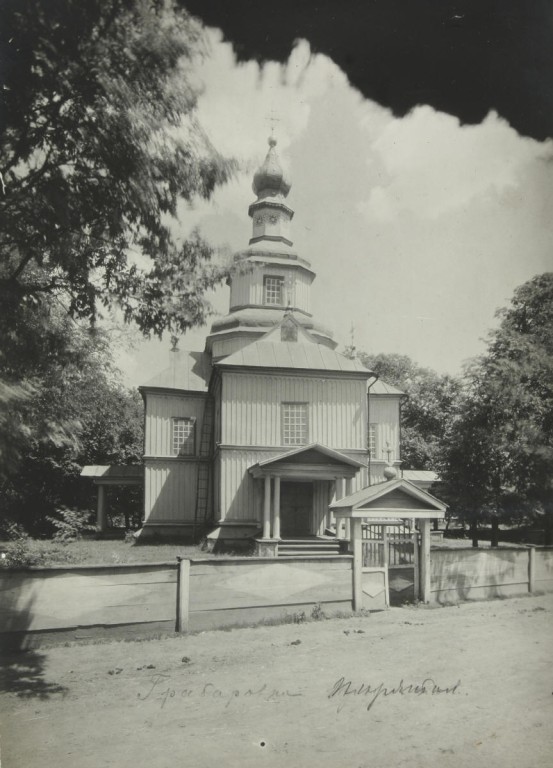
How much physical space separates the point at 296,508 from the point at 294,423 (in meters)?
2.83

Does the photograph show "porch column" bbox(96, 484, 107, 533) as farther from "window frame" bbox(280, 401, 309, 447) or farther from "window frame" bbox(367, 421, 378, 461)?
"window frame" bbox(367, 421, 378, 461)

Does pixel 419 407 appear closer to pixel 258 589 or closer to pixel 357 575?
pixel 357 575

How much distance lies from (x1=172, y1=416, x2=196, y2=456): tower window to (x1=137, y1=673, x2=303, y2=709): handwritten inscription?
15853mm

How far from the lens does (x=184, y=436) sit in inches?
882

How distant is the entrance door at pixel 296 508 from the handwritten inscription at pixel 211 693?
1284 cm

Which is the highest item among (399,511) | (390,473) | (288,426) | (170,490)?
(288,426)

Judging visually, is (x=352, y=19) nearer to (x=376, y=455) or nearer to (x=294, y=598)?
Answer: (x=294, y=598)

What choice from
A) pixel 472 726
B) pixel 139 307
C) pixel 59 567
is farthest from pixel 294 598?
pixel 139 307

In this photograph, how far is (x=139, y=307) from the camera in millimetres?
6762

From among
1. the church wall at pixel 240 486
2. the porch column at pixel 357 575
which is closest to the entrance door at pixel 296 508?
the church wall at pixel 240 486

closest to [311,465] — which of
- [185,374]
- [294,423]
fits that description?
[294,423]

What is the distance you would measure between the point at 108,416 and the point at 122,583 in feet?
69.8

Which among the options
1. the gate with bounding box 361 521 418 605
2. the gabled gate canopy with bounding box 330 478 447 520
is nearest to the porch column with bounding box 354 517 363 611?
the gate with bounding box 361 521 418 605

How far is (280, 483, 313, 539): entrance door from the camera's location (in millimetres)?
19188
